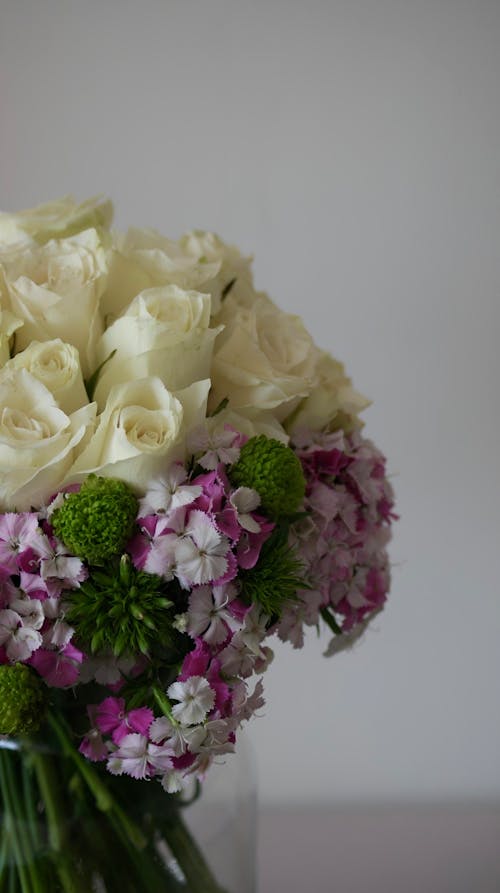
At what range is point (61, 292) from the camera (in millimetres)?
610

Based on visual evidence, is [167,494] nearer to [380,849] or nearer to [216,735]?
[216,735]

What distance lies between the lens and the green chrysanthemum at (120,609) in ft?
1.81

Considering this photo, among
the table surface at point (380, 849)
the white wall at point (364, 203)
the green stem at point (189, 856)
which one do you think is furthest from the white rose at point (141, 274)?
the table surface at point (380, 849)

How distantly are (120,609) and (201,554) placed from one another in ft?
0.17

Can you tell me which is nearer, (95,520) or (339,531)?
(95,520)

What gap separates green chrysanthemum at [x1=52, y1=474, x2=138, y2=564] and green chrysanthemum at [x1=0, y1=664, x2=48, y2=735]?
0.23 feet

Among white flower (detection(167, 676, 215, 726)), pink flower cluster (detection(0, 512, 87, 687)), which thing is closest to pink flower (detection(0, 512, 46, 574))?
pink flower cluster (detection(0, 512, 87, 687))

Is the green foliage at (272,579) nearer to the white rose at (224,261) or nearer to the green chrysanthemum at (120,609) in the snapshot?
the green chrysanthemum at (120,609)

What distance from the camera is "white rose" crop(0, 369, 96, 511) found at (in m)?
0.55

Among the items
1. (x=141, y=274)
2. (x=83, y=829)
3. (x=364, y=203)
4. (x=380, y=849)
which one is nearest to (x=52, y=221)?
(x=141, y=274)

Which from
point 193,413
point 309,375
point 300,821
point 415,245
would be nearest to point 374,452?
point 309,375

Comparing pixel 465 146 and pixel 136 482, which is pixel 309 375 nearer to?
pixel 136 482

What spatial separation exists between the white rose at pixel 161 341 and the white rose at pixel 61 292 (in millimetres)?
15

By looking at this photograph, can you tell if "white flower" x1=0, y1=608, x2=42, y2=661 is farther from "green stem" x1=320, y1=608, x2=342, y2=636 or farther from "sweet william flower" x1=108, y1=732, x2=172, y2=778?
"green stem" x1=320, y1=608, x2=342, y2=636
